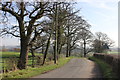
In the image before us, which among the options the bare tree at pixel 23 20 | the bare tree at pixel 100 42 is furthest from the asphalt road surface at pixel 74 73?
the bare tree at pixel 100 42

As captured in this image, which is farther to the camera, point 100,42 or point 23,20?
point 100,42

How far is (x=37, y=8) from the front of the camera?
859 inches

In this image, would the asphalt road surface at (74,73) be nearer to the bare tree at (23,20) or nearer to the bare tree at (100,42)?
the bare tree at (23,20)

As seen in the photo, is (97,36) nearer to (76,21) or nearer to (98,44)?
(98,44)

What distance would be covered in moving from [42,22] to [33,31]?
1.72 metres

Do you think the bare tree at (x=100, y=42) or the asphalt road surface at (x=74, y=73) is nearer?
the asphalt road surface at (x=74, y=73)

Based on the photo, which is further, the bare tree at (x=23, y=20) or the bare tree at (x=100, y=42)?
the bare tree at (x=100, y=42)

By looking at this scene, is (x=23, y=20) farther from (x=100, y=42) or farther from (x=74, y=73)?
(x=100, y=42)

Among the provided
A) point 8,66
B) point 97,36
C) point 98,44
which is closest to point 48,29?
point 8,66

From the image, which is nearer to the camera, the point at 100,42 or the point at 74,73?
the point at 74,73

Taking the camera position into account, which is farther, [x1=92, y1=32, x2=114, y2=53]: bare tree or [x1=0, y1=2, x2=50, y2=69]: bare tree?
[x1=92, y1=32, x2=114, y2=53]: bare tree

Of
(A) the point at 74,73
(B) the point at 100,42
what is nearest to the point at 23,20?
(A) the point at 74,73

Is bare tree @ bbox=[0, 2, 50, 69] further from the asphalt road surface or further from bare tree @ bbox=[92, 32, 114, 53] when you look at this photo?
bare tree @ bbox=[92, 32, 114, 53]

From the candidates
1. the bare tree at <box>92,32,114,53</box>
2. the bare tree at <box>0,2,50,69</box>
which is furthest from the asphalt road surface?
the bare tree at <box>92,32,114,53</box>
